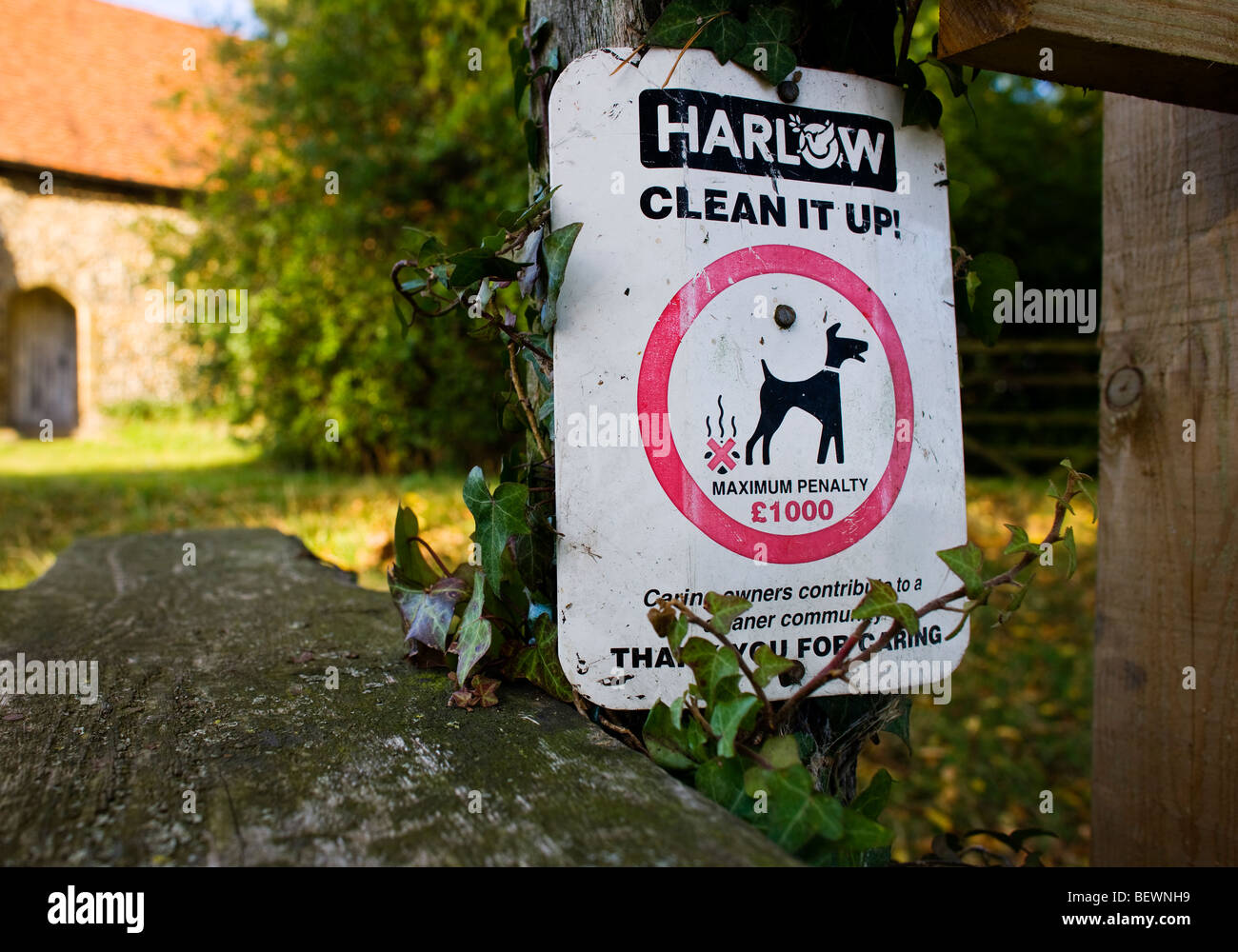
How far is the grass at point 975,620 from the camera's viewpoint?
3.15 meters

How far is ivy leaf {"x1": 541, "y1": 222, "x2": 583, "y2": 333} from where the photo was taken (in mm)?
930

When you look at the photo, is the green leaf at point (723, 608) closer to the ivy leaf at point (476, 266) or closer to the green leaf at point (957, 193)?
the ivy leaf at point (476, 266)

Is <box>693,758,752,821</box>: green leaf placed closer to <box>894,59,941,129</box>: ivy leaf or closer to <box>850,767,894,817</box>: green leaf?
<box>850,767,894,817</box>: green leaf

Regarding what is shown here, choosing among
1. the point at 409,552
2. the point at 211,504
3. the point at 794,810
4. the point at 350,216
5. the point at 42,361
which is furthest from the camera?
the point at 42,361

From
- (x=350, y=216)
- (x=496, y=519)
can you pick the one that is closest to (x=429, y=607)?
(x=496, y=519)

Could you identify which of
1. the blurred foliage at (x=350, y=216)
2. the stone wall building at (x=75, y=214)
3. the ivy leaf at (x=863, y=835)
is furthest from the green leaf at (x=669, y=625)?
the stone wall building at (x=75, y=214)

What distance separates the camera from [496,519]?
100cm

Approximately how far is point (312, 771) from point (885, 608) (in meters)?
0.58

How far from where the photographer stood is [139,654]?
4.24ft

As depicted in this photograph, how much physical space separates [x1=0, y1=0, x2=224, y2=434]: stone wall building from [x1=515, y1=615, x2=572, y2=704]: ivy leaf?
12682 millimetres

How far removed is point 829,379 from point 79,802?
884 mm

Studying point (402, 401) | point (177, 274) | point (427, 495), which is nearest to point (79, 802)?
point (427, 495)

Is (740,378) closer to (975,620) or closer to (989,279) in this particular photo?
(989,279)

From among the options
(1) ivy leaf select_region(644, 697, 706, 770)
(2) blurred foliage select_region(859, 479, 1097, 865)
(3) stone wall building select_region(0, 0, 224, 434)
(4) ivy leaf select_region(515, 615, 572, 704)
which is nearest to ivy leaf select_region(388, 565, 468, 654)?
(4) ivy leaf select_region(515, 615, 572, 704)
